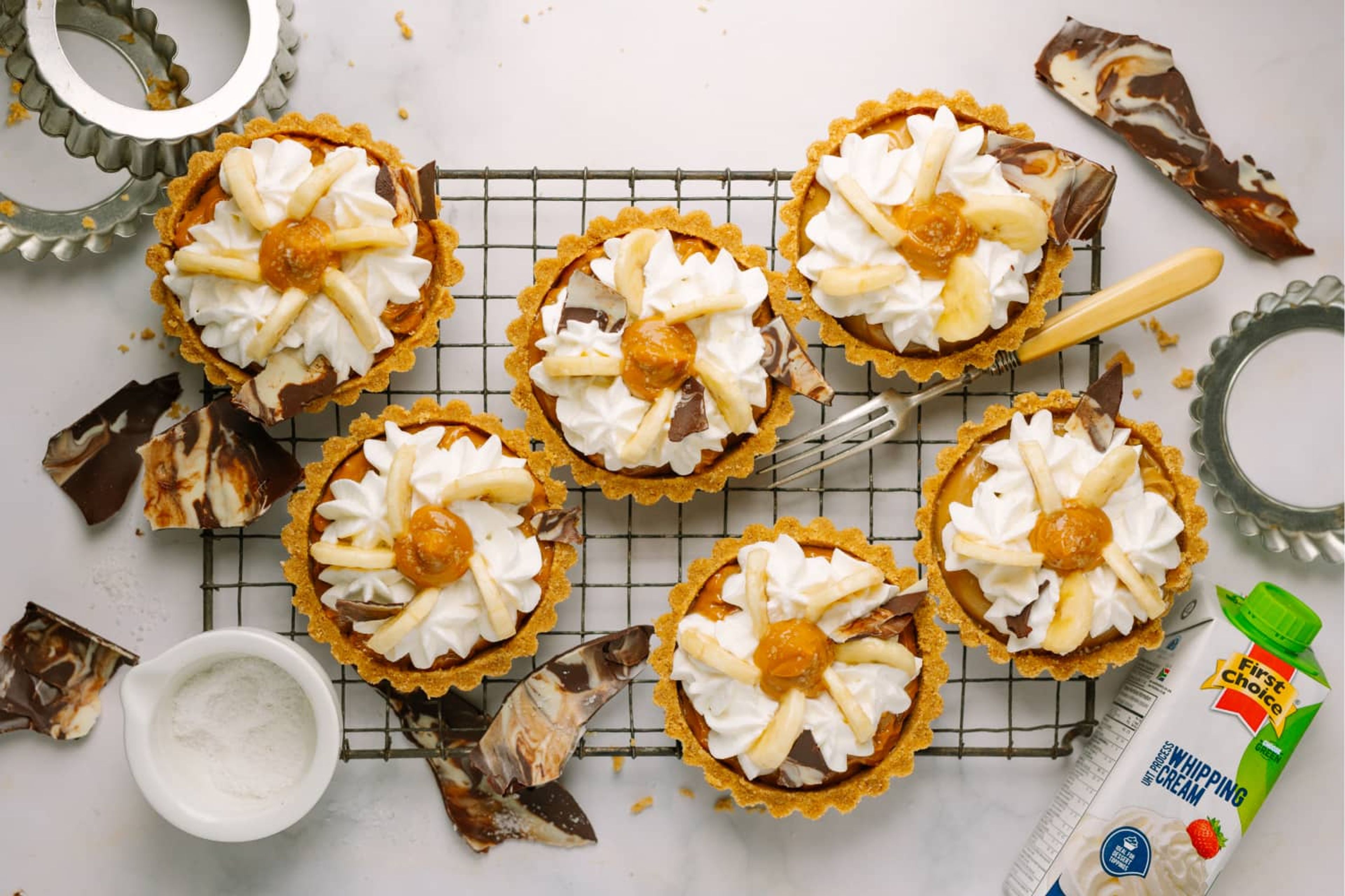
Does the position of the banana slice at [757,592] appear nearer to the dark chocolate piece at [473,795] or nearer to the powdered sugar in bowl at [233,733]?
the dark chocolate piece at [473,795]

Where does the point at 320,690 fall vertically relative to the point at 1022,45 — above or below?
below

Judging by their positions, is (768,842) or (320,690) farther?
(768,842)

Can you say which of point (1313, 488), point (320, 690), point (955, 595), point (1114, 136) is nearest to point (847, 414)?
point (955, 595)

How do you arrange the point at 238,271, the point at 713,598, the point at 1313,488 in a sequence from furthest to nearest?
the point at 1313,488, the point at 713,598, the point at 238,271

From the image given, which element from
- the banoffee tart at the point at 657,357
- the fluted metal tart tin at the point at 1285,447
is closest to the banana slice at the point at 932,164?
the banoffee tart at the point at 657,357

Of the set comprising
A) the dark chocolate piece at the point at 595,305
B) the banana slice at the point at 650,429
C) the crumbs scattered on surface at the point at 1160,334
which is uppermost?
the dark chocolate piece at the point at 595,305

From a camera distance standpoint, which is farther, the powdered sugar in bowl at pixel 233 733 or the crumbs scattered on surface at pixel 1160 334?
the crumbs scattered on surface at pixel 1160 334

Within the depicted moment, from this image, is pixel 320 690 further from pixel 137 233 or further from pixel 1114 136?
pixel 1114 136
